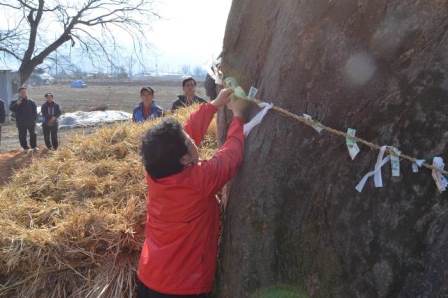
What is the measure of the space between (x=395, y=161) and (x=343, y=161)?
0.30m

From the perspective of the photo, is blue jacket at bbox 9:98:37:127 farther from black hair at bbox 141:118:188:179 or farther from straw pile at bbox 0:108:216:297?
black hair at bbox 141:118:188:179

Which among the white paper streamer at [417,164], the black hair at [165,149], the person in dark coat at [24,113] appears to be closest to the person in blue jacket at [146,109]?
the black hair at [165,149]

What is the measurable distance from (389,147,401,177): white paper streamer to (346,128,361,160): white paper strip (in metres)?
0.19

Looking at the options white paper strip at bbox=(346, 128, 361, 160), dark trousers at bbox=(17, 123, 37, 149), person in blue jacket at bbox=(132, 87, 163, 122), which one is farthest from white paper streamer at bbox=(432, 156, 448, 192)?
dark trousers at bbox=(17, 123, 37, 149)

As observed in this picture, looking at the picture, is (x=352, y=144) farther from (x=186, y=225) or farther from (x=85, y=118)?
(x=85, y=118)

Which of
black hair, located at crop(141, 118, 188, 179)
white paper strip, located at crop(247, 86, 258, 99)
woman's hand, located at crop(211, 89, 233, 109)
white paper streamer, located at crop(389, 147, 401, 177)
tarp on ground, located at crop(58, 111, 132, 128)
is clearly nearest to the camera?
white paper streamer, located at crop(389, 147, 401, 177)

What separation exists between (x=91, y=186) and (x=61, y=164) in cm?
87

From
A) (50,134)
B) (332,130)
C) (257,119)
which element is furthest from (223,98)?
(50,134)

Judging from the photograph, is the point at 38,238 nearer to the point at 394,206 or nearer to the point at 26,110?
the point at 394,206

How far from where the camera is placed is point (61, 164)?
5.25 m

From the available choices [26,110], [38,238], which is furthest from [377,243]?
[26,110]

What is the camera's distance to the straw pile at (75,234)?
362 centimetres

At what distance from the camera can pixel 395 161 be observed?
2383mm

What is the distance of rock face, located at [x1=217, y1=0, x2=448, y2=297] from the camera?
2346 millimetres
